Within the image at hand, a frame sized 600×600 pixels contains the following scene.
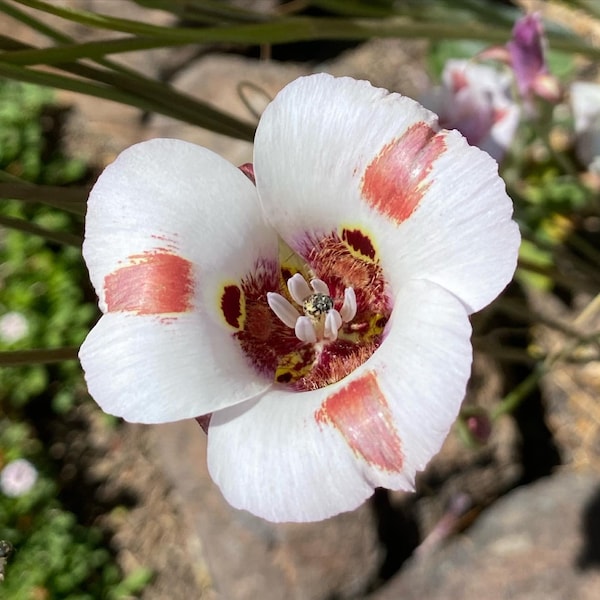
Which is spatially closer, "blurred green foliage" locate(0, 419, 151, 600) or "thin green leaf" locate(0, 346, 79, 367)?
"thin green leaf" locate(0, 346, 79, 367)

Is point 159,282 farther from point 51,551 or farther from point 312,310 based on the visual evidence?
point 51,551

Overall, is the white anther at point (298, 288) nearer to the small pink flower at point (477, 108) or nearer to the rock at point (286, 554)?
the small pink flower at point (477, 108)

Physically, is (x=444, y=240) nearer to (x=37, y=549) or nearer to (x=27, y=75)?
(x=27, y=75)

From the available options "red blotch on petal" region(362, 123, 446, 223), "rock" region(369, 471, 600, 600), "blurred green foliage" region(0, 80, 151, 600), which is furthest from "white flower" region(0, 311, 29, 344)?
"red blotch on petal" region(362, 123, 446, 223)

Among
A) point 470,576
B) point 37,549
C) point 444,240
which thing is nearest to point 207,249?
point 444,240

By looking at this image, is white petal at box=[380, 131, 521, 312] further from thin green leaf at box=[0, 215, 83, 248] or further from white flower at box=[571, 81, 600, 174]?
white flower at box=[571, 81, 600, 174]

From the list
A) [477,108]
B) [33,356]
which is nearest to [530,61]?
[477,108]

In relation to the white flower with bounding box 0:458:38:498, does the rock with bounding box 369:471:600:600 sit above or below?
above
